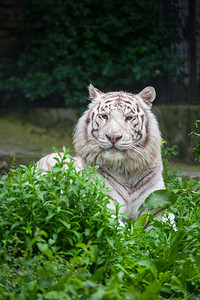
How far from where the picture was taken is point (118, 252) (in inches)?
119

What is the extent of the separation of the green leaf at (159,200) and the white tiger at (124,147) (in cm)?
44

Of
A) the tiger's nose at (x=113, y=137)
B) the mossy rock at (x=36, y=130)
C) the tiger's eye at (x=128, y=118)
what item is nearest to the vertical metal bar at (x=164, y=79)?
the mossy rock at (x=36, y=130)

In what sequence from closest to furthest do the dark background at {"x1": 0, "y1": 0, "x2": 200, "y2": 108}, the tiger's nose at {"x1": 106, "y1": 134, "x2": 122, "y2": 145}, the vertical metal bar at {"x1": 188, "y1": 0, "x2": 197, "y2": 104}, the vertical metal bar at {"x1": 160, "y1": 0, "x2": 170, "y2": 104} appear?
the tiger's nose at {"x1": 106, "y1": 134, "x2": 122, "y2": 145} → the vertical metal bar at {"x1": 188, "y1": 0, "x2": 197, "y2": 104} → the vertical metal bar at {"x1": 160, "y1": 0, "x2": 170, "y2": 104} → the dark background at {"x1": 0, "y1": 0, "x2": 200, "y2": 108}

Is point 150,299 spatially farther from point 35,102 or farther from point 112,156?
point 35,102

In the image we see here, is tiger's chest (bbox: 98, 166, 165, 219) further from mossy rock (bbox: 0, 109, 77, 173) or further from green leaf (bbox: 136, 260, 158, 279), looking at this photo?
mossy rock (bbox: 0, 109, 77, 173)

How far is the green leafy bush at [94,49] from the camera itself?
8133 millimetres

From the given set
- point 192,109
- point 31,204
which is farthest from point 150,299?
point 192,109

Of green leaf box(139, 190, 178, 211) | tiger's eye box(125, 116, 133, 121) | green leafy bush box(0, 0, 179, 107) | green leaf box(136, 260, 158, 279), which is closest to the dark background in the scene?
green leafy bush box(0, 0, 179, 107)

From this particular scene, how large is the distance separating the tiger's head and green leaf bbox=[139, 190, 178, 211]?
24.3 inches

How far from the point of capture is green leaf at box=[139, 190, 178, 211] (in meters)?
3.38

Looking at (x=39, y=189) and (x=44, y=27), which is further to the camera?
(x=44, y=27)

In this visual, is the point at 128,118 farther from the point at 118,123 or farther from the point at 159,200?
the point at 159,200

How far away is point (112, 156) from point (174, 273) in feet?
4.28

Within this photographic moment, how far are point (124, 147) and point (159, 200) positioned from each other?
67cm
